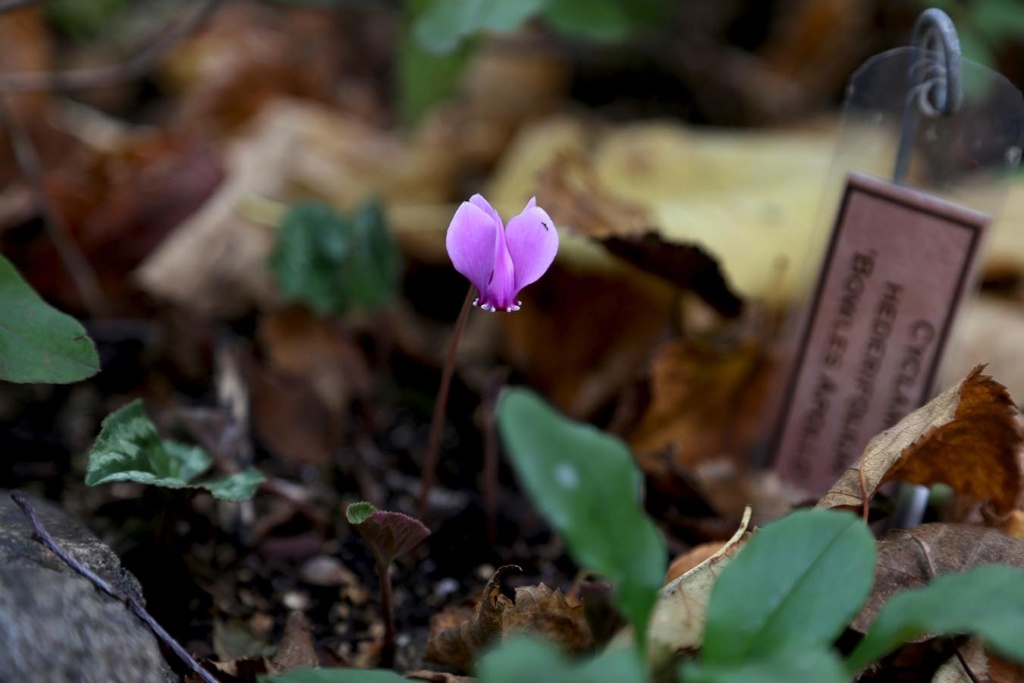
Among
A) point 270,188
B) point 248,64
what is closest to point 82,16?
point 248,64

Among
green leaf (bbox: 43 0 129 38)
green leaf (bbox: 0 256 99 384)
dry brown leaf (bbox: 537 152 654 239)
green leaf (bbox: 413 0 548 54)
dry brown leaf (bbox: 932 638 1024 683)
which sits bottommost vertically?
dry brown leaf (bbox: 932 638 1024 683)

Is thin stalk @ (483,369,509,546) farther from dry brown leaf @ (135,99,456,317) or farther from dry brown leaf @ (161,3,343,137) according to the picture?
dry brown leaf @ (161,3,343,137)

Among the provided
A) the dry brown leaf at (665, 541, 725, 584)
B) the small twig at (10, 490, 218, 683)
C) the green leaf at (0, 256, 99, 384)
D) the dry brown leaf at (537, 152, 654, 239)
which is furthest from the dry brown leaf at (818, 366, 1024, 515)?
the green leaf at (0, 256, 99, 384)

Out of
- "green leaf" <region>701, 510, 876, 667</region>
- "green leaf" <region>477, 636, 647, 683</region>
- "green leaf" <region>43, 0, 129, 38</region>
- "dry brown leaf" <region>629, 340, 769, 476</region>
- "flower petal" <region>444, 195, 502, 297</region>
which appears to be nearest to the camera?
"green leaf" <region>477, 636, 647, 683</region>

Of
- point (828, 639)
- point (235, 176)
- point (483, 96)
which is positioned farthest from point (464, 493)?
point (483, 96)

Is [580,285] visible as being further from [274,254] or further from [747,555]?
[747,555]

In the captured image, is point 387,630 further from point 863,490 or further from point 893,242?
point 893,242
